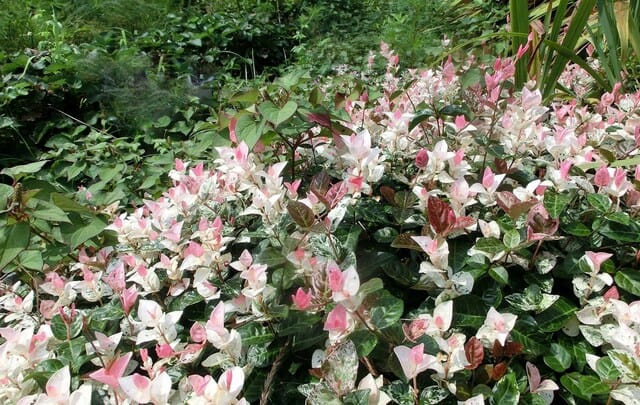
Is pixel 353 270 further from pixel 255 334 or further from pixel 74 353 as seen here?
pixel 74 353

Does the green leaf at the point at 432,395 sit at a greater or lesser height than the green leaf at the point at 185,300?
greater

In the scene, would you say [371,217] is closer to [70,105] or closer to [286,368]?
[286,368]

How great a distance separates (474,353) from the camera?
613 millimetres

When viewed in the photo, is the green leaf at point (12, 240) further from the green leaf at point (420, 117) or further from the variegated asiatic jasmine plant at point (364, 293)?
the green leaf at point (420, 117)

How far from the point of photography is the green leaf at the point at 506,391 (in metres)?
0.62

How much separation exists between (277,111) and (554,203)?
1.78ft

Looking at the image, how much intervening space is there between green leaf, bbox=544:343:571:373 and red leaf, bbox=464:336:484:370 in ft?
0.44

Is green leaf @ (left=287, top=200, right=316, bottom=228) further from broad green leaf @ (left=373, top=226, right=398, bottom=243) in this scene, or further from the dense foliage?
broad green leaf @ (left=373, top=226, right=398, bottom=243)

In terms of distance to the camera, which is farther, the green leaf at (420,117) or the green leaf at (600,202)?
the green leaf at (420,117)

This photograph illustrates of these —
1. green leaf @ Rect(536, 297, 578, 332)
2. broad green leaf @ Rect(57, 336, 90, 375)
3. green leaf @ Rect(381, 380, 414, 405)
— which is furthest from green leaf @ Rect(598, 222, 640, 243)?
broad green leaf @ Rect(57, 336, 90, 375)

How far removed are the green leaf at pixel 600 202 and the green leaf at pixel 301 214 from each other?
0.46 m

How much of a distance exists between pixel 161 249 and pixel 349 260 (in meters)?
0.40

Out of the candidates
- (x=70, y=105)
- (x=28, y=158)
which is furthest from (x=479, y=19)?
(x=28, y=158)

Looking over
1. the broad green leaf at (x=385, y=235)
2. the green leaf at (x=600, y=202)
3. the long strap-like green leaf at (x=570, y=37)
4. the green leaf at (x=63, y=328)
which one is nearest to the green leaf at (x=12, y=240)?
the green leaf at (x=63, y=328)
